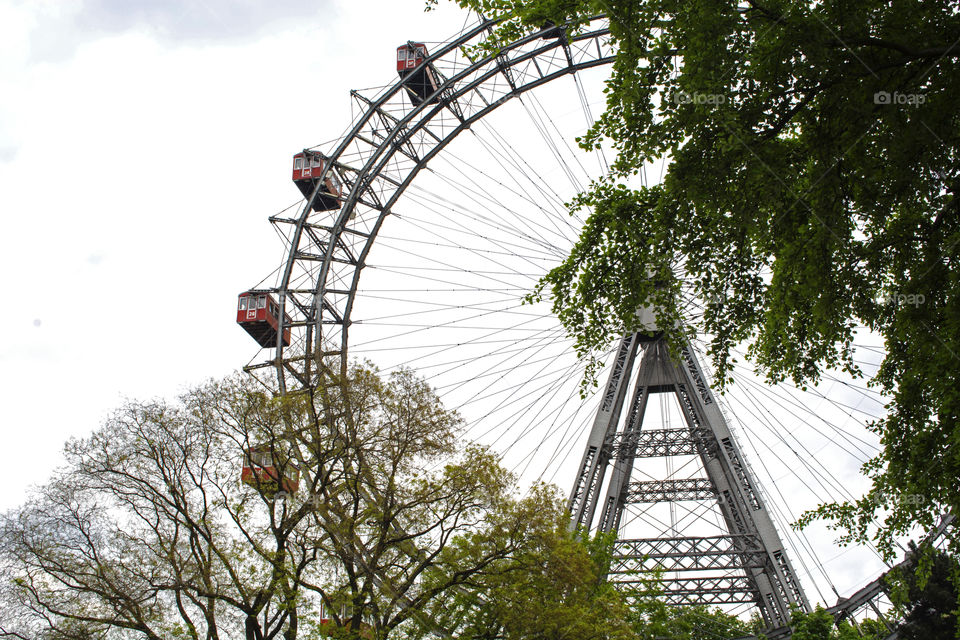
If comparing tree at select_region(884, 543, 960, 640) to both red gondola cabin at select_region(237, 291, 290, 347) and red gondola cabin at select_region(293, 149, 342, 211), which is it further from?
red gondola cabin at select_region(293, 149, 342, 211)

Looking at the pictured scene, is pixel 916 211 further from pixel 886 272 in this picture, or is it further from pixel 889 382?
pixel 889 382

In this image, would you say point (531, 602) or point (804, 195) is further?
point (531, 602)

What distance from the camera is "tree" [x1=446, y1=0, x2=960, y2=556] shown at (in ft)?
25.6

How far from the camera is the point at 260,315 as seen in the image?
2623cm

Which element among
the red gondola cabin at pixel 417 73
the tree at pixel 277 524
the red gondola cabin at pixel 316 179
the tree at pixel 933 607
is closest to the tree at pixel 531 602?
the tree at pixel 277 524

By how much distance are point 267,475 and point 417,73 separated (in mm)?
15965

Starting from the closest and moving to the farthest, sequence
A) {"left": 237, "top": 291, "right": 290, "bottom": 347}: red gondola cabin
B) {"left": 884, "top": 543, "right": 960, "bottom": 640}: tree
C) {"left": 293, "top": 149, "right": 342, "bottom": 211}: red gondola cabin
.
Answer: {"left": 884, "top": 543, "right": 960, "bottom": 640}: tree, {"left": 237, "top": 291, "right": 290, "bottom": 347}: red gondola cabin, {"left": 293, "top": 149, "right": 342, "bottom": 211}: red gondola cabin

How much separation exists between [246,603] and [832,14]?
45.2ft

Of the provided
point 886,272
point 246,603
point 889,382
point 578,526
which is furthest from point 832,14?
point 578,526

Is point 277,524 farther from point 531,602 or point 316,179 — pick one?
point 316,179

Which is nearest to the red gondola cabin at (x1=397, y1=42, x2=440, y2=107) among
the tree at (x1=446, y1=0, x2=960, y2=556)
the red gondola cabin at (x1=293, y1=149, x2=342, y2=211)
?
the red gondola cabin at (x1=293, y1=149, x2=342, y2=211)

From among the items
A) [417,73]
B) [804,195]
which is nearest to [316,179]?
[417,73]

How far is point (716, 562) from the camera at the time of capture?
24.6 meters

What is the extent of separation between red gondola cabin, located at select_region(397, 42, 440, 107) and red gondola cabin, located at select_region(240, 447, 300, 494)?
14955 millimetres
